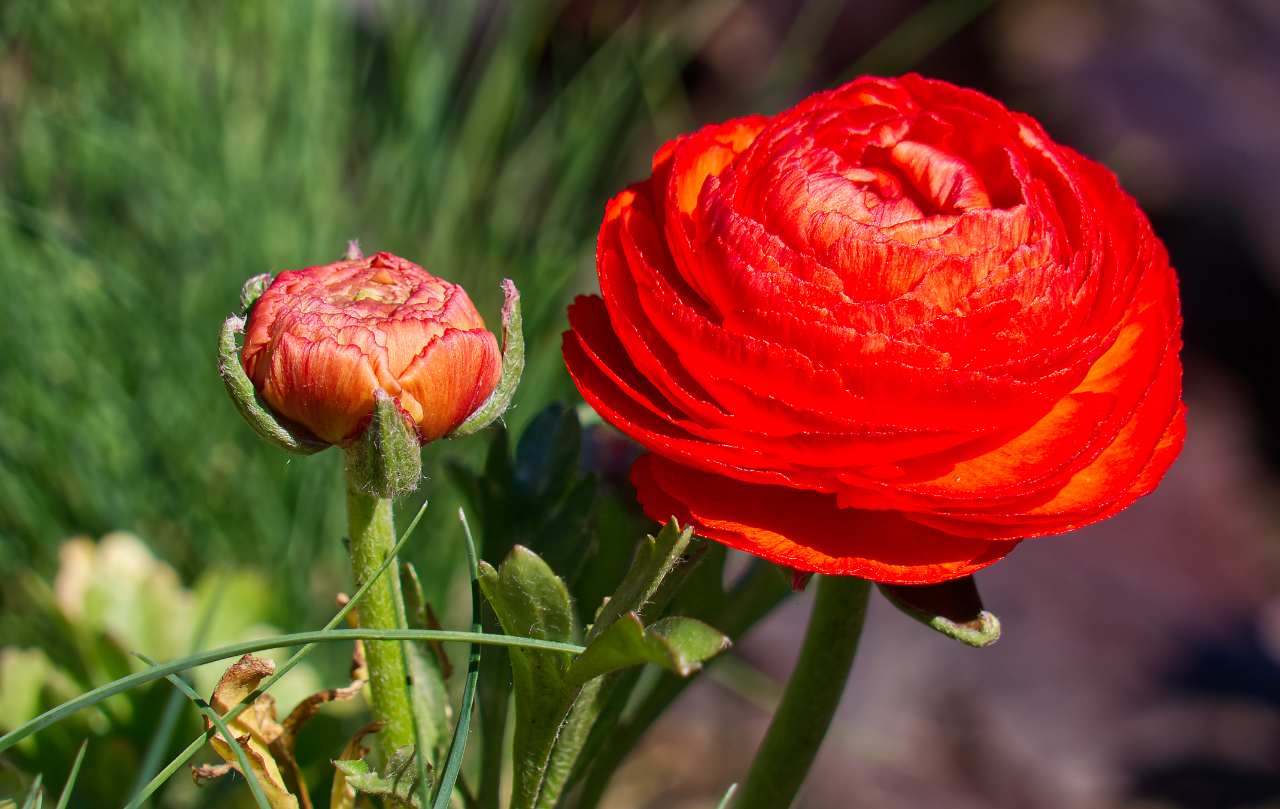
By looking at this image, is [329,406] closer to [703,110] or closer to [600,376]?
[600,376]

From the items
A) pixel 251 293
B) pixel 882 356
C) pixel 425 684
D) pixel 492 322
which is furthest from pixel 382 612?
pixel 492 322

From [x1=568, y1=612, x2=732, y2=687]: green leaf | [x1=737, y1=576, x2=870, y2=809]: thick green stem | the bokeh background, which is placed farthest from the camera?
the bokeh background

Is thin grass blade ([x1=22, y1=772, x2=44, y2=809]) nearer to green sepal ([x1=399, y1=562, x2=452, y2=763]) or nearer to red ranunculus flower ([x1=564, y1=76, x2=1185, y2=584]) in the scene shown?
green sepal ([x1=399, y1=562, x2=452, y2=763])

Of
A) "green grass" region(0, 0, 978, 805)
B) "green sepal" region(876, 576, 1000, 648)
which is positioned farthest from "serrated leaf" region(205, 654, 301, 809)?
"green grass" region(0, 0, 978, 805)

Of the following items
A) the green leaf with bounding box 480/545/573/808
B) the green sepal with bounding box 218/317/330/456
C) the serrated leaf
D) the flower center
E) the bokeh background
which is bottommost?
the bokeh background

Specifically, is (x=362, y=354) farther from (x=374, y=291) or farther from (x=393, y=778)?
(x=393, y=778)

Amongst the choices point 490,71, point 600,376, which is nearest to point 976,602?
point 600,376
